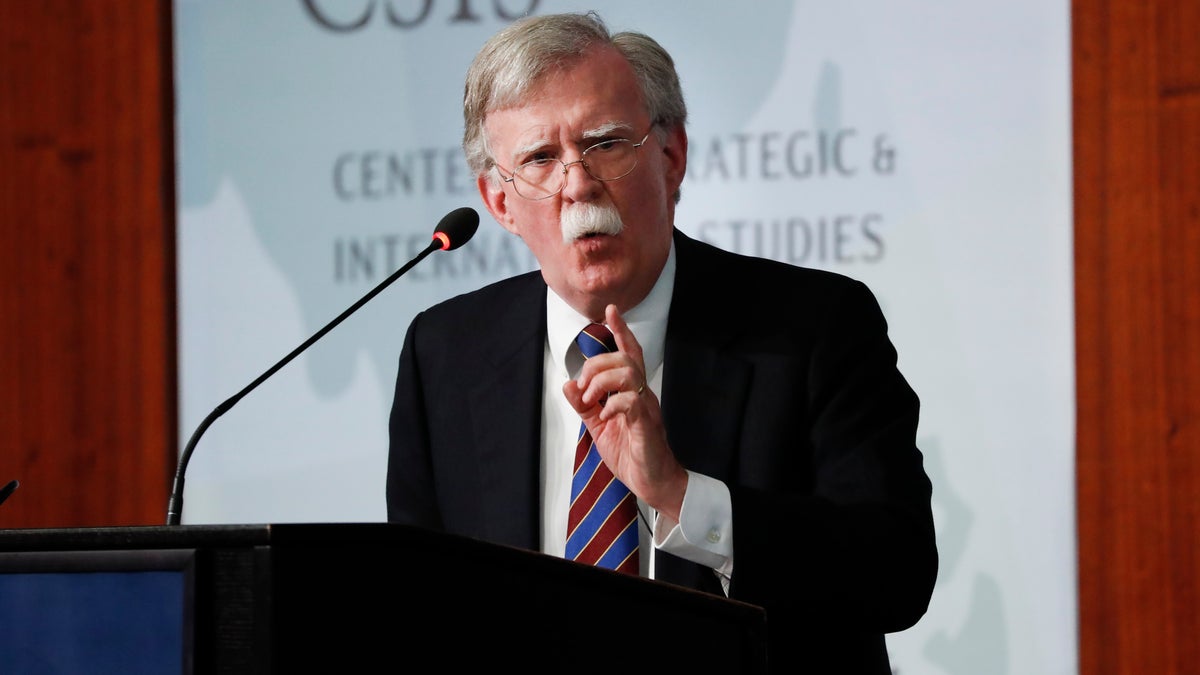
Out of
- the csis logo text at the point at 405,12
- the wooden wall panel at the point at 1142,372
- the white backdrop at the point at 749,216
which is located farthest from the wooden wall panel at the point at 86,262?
the wooden wall panel at the point at 1142,372

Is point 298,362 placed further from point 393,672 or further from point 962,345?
point 393,672

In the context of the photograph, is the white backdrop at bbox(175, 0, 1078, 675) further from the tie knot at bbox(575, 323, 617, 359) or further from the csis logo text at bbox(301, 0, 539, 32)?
the tie knot at bbox(575, 323, 617, 359)

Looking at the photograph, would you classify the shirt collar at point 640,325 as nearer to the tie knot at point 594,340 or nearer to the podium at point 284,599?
the tie knot at point 594,340

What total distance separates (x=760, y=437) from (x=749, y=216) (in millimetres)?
1255

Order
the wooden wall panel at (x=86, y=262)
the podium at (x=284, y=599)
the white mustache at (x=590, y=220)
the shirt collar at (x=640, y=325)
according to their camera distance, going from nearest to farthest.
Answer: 1. the podium at (x=284, y=599)
2. the white mustache at (x=590, y=220)
3. the shirt collar at (x=640, y=325)
4. the wooden wall panel at (x=86, y=262)

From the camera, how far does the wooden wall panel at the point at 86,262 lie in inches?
145

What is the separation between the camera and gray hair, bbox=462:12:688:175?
2090 millimetres

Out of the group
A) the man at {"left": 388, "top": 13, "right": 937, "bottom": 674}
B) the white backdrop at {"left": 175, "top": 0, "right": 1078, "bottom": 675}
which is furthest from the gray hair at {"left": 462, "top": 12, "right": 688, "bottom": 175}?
the white backdrop at {"left": 175, "top": 0, "right": 1078, "bottom": 675}

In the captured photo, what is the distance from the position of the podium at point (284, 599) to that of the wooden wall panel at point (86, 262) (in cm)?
266

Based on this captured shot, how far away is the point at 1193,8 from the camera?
297 cm

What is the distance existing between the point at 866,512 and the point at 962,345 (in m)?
1.20

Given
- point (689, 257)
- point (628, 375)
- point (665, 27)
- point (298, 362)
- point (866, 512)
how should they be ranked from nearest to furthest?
point (628, 375)
point (866, 512)
point (689, 257)
point (665, 27)
point (298, 362)

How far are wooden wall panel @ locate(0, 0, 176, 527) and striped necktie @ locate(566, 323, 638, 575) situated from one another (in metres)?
1.94

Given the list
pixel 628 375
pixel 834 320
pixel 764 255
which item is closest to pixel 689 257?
pixel 834 320
